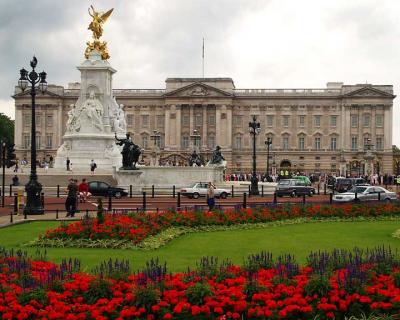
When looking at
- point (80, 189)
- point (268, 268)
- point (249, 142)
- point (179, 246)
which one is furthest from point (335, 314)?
point (249, 142)

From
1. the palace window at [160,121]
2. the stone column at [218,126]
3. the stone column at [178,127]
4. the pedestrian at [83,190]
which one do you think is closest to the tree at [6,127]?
the palace window at [160,121]

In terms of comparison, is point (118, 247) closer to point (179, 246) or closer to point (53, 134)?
point (179, 246)

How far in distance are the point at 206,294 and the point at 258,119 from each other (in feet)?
401

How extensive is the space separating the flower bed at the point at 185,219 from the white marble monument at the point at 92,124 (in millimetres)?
33327

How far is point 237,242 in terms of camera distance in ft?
64.0

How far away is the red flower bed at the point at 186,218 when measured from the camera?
752 inches

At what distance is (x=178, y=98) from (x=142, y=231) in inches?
4424

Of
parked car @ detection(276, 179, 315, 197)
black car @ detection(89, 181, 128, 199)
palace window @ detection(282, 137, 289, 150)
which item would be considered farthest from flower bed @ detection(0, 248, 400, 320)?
palace window @ detection(282, 137, 289, 150)

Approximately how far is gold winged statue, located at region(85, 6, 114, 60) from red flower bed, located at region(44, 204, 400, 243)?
120 ft

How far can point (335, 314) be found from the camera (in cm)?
974

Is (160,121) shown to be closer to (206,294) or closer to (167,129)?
(167,129)

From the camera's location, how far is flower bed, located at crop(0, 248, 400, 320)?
9.52 m

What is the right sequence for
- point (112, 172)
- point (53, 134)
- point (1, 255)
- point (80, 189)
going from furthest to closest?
point (53, 134)
point (112, 172)
point (80, 189)
point (1, 255)

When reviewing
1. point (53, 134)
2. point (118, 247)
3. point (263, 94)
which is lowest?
point (118, 247)
